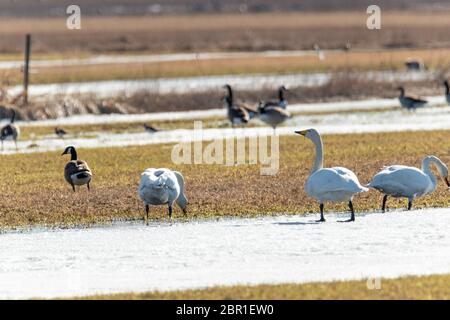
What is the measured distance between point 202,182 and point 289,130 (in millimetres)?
11784

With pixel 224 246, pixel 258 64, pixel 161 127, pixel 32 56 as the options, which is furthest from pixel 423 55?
pixel 224 246

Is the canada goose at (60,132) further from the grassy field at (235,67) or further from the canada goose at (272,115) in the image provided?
the grassy field at (235,67)

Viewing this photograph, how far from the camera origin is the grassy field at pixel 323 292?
38.2 ft

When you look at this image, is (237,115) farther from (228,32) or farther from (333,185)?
(228,32)

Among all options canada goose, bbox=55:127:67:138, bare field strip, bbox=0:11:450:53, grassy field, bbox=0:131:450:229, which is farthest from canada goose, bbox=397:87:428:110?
bare field strip, bbox=0:11:450:53

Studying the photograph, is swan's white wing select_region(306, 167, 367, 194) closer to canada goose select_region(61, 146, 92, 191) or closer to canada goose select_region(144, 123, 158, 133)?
canada goose select_region(61, 146, 92, 191)

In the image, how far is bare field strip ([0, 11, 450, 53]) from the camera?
70250mm

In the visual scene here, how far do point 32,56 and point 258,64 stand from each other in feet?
47.8

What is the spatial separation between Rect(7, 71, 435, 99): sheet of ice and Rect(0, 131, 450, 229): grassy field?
14.1 m

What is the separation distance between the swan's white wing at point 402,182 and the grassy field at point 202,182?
77 cm

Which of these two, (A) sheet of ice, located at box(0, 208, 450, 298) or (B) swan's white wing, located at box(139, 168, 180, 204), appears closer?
(A) sheet of ice, located at box(0, 208, 450, 298)

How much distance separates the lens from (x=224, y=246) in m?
14.8

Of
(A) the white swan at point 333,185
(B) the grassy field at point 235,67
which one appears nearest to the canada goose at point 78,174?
(A) the white swan at point 333,185

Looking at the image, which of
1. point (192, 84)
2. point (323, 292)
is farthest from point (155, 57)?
point (323, 292)
